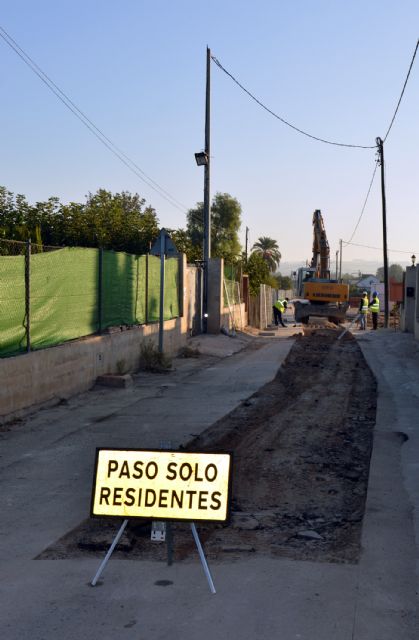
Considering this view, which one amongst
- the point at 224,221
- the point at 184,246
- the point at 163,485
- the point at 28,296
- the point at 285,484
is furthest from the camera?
the point at 224,221

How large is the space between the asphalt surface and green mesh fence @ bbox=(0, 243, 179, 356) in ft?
6.45

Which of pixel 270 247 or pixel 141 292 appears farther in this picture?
pixel 270 247

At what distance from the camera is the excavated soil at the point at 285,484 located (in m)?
6.20

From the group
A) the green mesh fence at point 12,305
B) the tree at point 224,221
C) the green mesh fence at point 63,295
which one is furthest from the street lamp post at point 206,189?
the tree at point 224,221

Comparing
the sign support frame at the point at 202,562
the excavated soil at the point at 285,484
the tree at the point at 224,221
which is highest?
the tree at the point at 224,221

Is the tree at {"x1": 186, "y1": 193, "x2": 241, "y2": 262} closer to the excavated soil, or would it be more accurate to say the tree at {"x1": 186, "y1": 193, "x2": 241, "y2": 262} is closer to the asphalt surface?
the excavated soil

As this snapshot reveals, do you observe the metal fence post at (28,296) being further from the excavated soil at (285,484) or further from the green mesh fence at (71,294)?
the excavated soil at (285,484)

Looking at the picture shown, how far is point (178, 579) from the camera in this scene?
5410 mm

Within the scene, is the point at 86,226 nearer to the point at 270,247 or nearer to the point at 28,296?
the point at 28,296

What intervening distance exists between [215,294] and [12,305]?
1770 cm

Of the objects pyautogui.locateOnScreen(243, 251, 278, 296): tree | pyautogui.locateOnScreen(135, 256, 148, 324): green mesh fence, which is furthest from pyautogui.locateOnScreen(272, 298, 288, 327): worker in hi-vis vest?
pyautogui.locateOnScreen(135, 256, 148, 324): green mesh fence

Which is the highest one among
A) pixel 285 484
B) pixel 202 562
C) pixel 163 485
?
pixel 163 485

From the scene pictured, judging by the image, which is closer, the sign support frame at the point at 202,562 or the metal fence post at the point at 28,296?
the sign support frame at the point at 202,562

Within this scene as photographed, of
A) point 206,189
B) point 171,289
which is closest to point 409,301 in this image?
point 206,189
